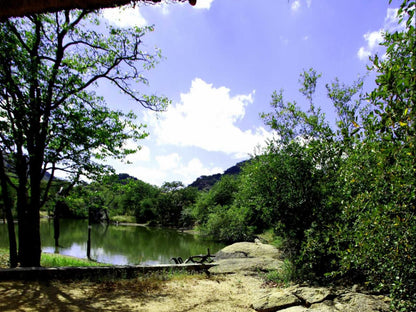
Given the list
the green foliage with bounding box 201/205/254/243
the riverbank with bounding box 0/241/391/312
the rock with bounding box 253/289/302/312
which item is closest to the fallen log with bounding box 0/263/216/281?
the riverbank with bounding box 0/241/391/312

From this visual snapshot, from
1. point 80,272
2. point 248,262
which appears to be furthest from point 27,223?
point 248,262

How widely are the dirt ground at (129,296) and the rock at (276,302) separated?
25cm

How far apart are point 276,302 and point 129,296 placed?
3.26 meters

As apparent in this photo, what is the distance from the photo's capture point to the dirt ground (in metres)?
4.91

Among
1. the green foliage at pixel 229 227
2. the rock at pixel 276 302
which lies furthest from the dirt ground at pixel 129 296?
the green foliage at pixel 229 227

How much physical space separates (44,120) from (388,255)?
8493 millimetres

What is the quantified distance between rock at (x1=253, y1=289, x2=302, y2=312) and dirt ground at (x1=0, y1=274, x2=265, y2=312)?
0.82ft

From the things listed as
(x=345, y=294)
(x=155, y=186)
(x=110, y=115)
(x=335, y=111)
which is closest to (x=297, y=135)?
(x=335, y=111)

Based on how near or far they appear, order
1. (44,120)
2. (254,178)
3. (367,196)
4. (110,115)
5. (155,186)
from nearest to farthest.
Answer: (367,196) < (44,120) < (254,178) < (110,115) < (155,186)

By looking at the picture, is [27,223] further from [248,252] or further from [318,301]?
[248,252]

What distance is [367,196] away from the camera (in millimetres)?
3201

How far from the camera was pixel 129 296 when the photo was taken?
591 cm

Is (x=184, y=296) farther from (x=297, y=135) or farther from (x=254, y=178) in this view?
(x=297, y=135)

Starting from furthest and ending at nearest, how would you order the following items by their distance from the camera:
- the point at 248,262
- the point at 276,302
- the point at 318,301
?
the point at 248,262, the point at 276,302, the point at 318,301
